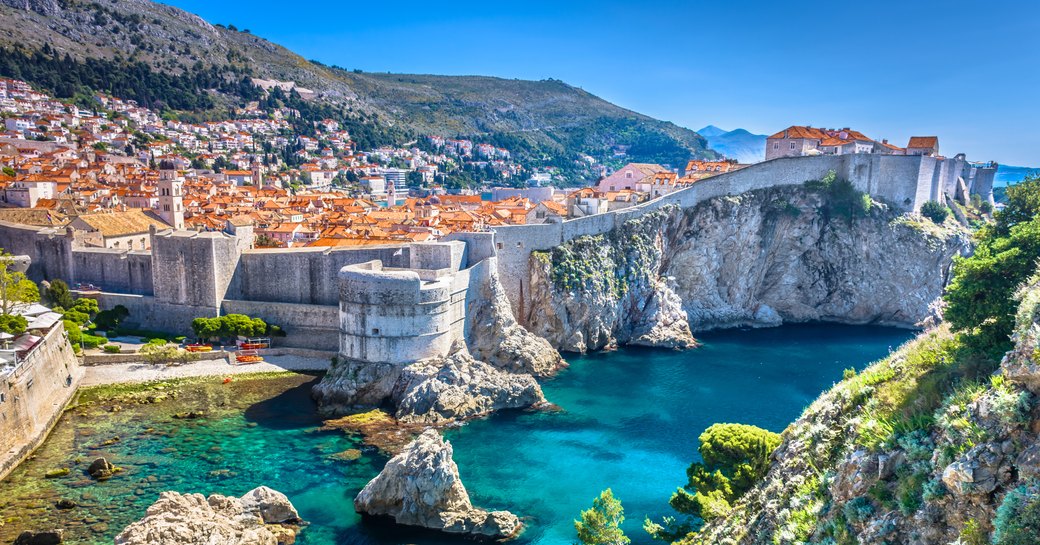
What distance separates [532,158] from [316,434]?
104552mm

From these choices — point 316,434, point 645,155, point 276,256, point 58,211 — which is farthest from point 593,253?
point 645,155

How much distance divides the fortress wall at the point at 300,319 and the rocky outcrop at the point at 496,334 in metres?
5.83

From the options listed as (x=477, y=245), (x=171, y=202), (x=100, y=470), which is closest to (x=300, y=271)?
(x=477, y=245)

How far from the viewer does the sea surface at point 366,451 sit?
17531mm

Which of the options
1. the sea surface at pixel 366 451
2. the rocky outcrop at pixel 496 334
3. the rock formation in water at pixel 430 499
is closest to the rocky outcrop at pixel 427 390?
the sea surface at pixel 366 451

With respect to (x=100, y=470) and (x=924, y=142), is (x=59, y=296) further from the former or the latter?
(x=924, y=142)

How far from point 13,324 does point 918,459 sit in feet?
90.3

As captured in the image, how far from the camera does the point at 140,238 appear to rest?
37062 mm

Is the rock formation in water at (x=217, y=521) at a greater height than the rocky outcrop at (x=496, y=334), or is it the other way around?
the rocky outcrop at (x=496, y=334)

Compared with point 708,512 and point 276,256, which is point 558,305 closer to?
point 276,256

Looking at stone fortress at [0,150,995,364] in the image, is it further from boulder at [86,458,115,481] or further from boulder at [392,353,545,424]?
boulder at [86,458,115,481]

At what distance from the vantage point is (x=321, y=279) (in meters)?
30.4

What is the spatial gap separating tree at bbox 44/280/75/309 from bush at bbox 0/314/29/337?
5.81m

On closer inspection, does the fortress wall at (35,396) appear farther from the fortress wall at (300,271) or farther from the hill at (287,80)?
the hill at (287,80)
